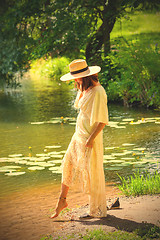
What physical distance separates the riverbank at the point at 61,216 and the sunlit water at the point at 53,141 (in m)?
0.67

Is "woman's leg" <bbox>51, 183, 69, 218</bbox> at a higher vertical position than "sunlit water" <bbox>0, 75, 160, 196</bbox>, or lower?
higher

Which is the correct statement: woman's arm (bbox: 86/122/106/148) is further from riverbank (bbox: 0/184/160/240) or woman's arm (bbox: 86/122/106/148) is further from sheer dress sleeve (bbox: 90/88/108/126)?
riverbank (bbox: 0/184/160/240)

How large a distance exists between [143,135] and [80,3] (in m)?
7.12

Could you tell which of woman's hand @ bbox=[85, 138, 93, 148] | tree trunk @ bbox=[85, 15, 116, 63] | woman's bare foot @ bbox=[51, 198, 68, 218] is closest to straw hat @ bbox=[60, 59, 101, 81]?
woman's hand @ bbox=[85, 138, 93, 148]

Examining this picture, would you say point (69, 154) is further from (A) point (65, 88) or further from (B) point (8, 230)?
(A) point (65, 88)

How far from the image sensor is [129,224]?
4422mm

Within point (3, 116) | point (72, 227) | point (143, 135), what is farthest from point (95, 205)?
point (3, 116)

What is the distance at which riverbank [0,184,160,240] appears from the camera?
448cm

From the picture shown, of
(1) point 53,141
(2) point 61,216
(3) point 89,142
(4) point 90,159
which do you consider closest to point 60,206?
(2) point 61,216

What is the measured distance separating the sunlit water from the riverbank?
669 millimetres

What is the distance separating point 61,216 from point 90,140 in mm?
1048

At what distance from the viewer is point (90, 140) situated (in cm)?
461

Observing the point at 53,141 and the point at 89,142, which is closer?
the point at 89,142

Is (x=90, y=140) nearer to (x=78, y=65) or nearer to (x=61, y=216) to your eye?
(x=78, y=65)
